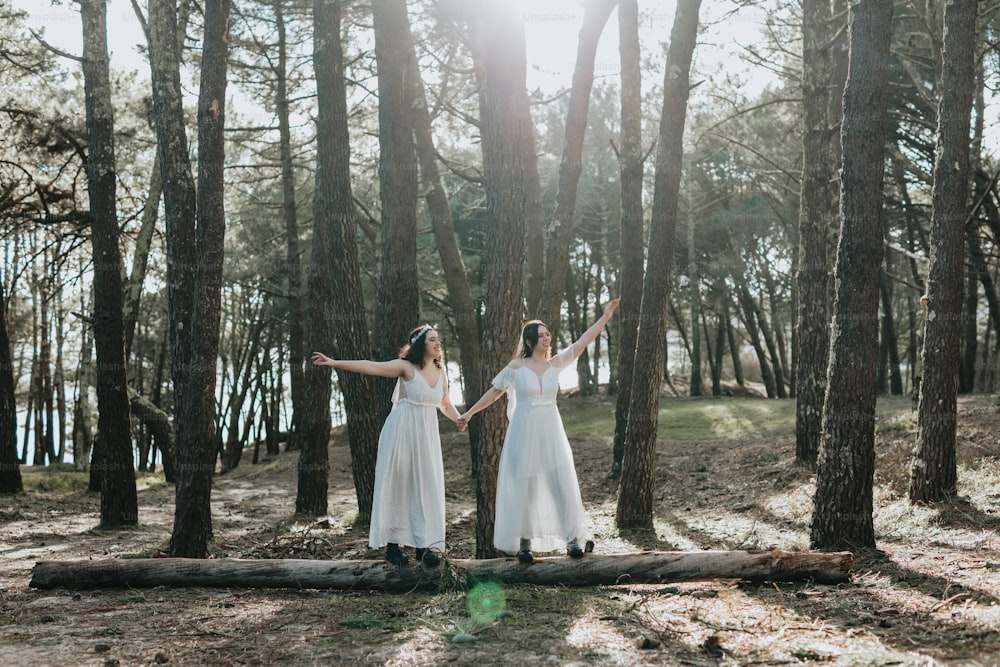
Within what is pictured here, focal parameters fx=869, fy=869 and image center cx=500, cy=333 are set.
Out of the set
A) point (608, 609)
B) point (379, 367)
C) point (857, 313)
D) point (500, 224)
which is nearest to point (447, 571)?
point (608, 609)

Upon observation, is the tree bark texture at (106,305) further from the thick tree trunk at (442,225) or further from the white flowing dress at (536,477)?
the white flowing dress at (536,477)

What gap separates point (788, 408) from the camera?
1018 inches

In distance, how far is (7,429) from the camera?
1667 cm

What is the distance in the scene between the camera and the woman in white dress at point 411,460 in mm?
8000

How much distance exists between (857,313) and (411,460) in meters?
→ 4.55

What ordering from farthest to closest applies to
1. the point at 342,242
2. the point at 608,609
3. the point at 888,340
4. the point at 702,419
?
the point at 888,340
the point at 702,419
the point at 342,242
the point at 608,609

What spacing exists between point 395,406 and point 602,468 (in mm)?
10637

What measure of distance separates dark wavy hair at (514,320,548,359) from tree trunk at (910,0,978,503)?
5364 millimetres

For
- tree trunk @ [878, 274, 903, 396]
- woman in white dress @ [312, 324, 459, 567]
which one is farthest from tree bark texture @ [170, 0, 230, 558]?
tree trunk @ [878, 274, 903, 396]

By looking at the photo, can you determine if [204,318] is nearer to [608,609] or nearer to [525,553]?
[525,553]

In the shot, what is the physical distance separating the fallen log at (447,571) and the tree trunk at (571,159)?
219 inches

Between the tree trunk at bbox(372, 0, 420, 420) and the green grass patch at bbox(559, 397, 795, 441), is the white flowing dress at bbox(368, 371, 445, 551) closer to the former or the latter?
the tree trunk at bbox(372, 0, 420, 420)

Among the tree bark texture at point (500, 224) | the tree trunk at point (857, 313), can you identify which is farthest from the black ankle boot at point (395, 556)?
the tree trunk at point (857, 313)

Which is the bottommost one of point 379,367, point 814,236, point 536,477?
point 536,477
